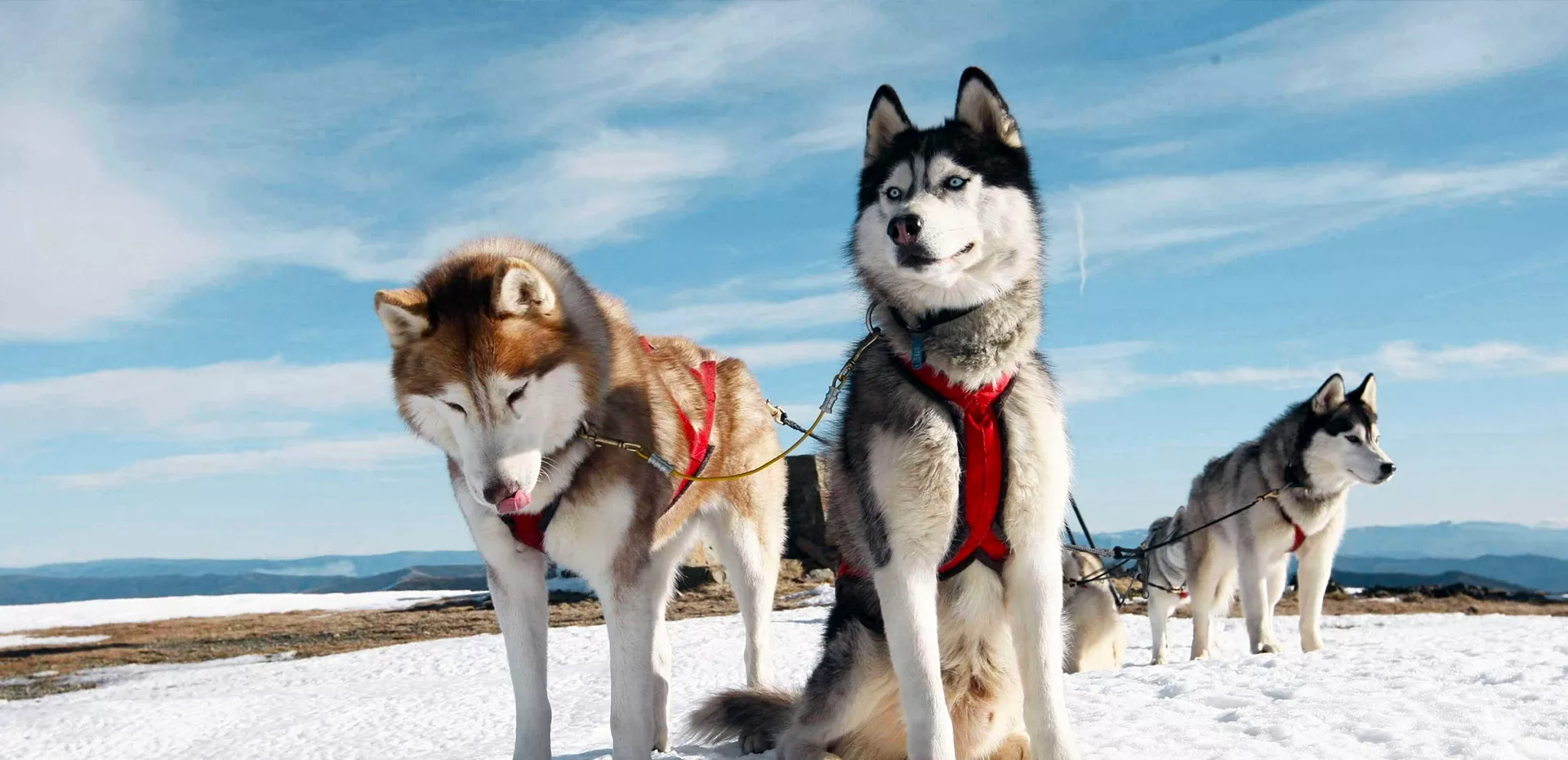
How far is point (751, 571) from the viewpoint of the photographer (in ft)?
17.9

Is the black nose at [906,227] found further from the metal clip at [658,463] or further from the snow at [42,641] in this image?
the snow at [42,641]

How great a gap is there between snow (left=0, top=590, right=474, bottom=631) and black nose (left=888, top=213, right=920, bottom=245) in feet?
69.0

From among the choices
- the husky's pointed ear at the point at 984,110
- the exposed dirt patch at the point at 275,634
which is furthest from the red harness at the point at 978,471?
the exposed dirt patch at the point at 275,634

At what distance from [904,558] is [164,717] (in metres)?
8.79

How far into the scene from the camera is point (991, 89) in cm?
381

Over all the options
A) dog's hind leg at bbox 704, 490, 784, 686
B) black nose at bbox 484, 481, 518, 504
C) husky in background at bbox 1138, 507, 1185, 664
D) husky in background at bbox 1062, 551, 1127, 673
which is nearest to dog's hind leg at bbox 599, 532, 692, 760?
black nose at bbox 484, 481, 518, 504

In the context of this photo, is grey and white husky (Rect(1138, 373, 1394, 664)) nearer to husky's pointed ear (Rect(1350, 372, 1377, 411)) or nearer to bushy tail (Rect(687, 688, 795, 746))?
husky's pointed ear (Rect(1350, 372, 1377, 411))

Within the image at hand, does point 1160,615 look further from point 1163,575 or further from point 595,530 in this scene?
point 595,530

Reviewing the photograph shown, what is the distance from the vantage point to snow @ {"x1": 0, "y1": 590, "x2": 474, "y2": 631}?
23.1 m

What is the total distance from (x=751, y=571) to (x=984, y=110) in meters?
2.75

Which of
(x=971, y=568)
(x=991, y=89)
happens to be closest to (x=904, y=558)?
(x=971, y=568)

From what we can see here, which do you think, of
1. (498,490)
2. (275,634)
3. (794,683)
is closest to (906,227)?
(498,490)

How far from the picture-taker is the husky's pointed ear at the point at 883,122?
399cm

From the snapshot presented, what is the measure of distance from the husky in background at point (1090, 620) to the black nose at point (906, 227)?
4367mm
